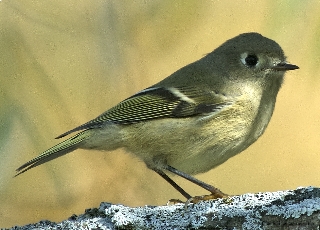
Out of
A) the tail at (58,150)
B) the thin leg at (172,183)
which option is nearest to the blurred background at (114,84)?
the thin leg at (172,183)

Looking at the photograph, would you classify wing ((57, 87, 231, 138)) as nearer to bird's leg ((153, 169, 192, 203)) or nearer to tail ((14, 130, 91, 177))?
tail ((14, 130, 91, 177))

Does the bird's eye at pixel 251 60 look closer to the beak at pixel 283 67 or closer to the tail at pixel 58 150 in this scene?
the beak at pixel 283 67

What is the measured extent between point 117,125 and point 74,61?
412 mm

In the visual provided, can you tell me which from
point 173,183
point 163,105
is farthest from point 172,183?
point 163,105

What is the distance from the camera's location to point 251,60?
1.84 m

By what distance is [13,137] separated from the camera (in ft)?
6.37

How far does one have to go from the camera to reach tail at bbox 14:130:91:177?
5.48ft

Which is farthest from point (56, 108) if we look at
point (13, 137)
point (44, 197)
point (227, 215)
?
point (227, 215)

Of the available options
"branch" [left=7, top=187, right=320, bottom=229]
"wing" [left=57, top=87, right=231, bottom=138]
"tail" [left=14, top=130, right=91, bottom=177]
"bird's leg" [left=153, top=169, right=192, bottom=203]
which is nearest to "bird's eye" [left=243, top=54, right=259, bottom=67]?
"wing" [left=57, top=87, right=231, bottom=138]

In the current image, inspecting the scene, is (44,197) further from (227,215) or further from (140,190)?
(227,215)

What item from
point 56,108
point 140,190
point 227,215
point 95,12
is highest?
point 95,12

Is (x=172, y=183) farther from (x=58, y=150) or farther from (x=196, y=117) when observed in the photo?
(x=58, y=150)

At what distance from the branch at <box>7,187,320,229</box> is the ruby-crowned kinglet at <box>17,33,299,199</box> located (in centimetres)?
36

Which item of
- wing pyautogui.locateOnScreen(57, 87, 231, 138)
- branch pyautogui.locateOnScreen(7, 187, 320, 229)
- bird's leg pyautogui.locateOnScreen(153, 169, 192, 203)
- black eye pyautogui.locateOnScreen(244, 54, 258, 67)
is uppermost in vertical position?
black eye pyautogui.locateOnScreen(244, 54, 258, 67)
